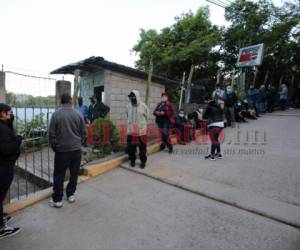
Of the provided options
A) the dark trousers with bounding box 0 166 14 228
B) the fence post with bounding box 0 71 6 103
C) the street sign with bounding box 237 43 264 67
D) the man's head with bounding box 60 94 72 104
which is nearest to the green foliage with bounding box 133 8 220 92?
the street sign with bounding box 237 43 264 67

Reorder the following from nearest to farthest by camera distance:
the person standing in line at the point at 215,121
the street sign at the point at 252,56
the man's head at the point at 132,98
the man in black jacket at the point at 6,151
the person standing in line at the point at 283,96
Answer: the man in black jacket at the point at 6,151 < the man's head at the point at 132,98 < the person standing in line at the point at 215,121 < the street sign at the point at 252,56 < the person standing in line at the point at 283,96

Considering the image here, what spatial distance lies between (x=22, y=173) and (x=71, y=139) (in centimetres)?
301

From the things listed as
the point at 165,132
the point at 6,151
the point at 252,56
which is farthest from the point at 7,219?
the point at 252,56

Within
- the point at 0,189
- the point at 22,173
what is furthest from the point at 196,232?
the point at 22,173

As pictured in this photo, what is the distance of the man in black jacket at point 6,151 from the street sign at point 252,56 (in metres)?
14.5

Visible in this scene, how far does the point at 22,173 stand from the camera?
243 inches

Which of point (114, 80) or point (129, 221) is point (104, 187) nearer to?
point (129, 221)

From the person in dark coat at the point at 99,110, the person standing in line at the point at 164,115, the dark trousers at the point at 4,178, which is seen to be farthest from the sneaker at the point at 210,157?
the dark trousers at the point at 4,178

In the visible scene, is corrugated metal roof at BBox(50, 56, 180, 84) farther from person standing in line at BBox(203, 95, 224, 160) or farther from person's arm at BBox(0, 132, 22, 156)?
person's arm at BBox(0, 132, 22, 156)

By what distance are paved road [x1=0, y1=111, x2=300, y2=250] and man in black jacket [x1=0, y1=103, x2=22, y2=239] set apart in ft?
0.68

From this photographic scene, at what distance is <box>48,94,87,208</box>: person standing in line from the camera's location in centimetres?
395

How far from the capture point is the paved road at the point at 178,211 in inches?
122

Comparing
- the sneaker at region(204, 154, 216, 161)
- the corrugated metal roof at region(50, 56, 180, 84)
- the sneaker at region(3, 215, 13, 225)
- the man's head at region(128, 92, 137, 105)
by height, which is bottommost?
the sneaker at region(3, 215, 13, 225)

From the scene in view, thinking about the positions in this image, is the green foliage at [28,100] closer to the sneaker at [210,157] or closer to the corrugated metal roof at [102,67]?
the corrugated metal roof at [102,67]
